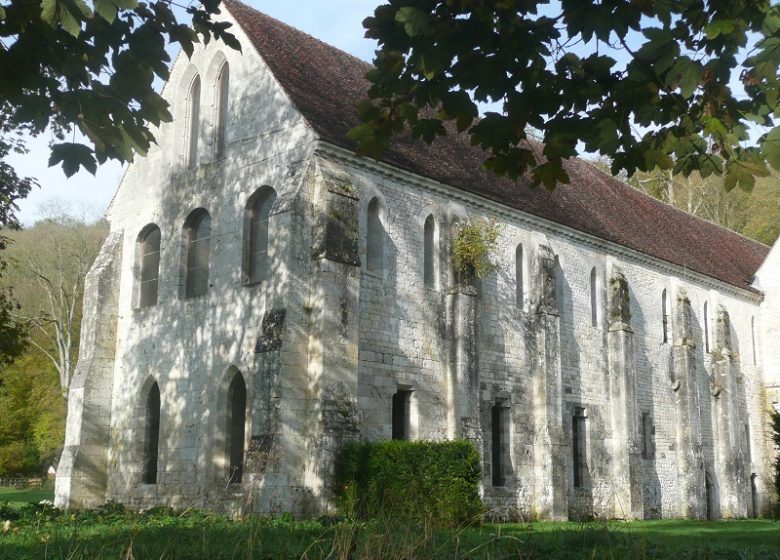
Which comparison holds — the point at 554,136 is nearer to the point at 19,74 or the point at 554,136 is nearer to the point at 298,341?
the point at 19,74

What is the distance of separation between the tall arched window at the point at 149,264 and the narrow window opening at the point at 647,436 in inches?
646

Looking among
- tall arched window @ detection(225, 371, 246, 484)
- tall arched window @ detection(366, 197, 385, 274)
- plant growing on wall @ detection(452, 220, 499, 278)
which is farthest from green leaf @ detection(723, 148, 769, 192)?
plant growing on wall @ detection(452, 220, 499, 278)

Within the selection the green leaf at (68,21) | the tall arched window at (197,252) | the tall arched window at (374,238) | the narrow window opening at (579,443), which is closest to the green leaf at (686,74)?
the green leaf at (68,21)

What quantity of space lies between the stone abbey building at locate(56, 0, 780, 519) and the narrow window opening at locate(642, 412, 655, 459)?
0.22 ft

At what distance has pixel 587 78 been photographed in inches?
293

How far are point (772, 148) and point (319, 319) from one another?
13.6 meters

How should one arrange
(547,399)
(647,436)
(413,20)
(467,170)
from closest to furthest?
(413,20), (547,399), (467,170), (647,436)

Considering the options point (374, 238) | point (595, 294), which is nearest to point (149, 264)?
point (374, 238)

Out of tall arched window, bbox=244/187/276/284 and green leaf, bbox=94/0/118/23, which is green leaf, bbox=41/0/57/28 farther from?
tall arched window, bbox=244/187/276/284

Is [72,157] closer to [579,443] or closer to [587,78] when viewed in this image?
[587,78]

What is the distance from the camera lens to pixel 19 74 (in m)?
7.11

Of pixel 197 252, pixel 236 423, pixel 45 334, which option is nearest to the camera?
pixel 236 423

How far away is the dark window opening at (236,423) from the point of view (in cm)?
2042

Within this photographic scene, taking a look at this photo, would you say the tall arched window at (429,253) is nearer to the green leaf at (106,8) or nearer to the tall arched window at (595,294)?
the tall arched window at (595,294)
